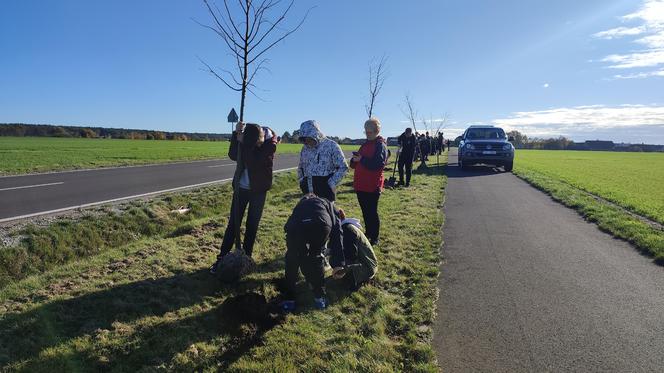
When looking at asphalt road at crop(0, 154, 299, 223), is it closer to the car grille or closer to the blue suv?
the blue suv

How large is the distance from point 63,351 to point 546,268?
566 centimetres

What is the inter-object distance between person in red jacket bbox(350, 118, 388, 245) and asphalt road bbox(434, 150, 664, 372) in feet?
4.76

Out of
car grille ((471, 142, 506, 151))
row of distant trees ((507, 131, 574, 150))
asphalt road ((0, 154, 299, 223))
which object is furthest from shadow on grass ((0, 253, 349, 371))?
row of distant trees ((507, 131, 574, 150))

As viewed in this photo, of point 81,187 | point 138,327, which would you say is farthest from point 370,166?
point 81,187

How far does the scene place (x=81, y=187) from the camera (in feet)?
36.5

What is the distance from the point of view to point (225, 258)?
5035 millimetres

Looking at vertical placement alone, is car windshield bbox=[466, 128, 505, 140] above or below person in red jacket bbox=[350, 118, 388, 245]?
above

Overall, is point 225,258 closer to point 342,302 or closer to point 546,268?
point 342,302

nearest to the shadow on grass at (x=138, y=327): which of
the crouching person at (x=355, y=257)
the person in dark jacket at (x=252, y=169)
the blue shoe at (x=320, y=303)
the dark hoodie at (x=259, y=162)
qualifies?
the blue shoe at (x=320, y=303)

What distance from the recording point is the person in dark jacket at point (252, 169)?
201 inches

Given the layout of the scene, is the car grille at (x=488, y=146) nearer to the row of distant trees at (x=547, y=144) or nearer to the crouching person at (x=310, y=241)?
the crouching person at (x=310, y=241)

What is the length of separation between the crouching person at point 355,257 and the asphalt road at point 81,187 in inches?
232

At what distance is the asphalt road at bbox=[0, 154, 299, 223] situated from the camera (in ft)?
27.6

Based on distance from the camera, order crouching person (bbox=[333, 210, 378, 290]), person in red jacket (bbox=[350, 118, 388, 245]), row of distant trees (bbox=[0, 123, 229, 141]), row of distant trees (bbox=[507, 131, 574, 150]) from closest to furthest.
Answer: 1. crouching person (bbox=[333, 210, 378, 290])
2. person in red jacket (bbox=[350, 118, 388, 245])
3. row of distant trees (bbox=[0, 123, 229, 141])
4. row of distant trees (bbox=[507, 131, 574, 150])
